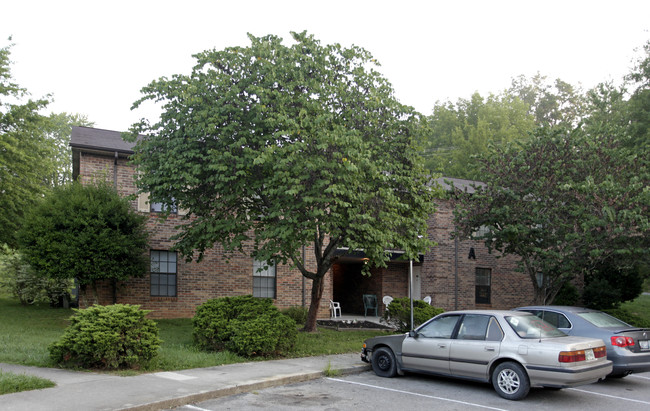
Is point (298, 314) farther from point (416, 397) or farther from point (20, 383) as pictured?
point (20, 383)

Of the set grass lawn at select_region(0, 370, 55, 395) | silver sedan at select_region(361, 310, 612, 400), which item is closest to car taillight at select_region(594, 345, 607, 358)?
silver sedan at select_region(361, 310, 612, 400)

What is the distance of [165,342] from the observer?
14.0m

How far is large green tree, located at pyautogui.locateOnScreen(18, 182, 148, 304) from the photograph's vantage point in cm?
1638

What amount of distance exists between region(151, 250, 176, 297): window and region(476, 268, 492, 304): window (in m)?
14.5

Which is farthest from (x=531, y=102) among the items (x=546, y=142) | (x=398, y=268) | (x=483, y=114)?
(x=546, y=142)

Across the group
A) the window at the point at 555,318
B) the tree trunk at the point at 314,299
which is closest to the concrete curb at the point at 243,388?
the window at the point at 555,318

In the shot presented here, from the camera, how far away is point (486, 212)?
719 inches

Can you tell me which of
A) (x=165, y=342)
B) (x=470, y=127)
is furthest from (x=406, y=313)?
(x=470, y=127)

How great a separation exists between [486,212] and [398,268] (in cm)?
966

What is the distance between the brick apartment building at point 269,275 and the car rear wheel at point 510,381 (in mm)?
8297

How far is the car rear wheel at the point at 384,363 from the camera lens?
1077cm

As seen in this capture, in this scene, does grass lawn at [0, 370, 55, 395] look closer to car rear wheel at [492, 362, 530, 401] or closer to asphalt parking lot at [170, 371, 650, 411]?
asphalt parking lot at [170, 371, 650, 411]

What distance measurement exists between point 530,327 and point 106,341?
286 inches

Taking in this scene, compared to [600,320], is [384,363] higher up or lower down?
lower down
